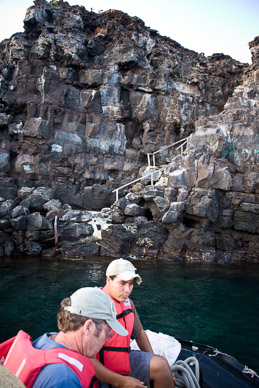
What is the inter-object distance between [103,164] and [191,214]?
9.94 meters

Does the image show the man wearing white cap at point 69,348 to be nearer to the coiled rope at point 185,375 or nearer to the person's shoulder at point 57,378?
the person's shoulder at point 57,378

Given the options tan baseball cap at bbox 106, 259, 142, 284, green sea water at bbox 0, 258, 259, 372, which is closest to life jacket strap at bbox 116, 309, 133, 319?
tan baseball cap at bbox 106, 259, 142, 284

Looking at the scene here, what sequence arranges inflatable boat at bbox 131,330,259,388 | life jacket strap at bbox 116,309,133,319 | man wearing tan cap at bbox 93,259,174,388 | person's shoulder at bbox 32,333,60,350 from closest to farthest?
person's shoulder at bbox 32,333,60,350 < man wearing tan cap at bbox 93,259,174,388 < life jacket strap at bbox 116,309,133,319 < inflatable boat at bbox 131,330,259,388

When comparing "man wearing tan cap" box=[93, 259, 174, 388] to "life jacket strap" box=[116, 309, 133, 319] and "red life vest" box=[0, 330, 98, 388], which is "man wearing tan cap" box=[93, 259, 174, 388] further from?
"red life vest" box=[0, 330, 98, 388]

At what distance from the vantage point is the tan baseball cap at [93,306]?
2028 millimetres

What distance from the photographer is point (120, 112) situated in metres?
23.6

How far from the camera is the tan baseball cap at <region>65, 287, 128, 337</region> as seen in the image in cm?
203

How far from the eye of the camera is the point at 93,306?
206 centimetres

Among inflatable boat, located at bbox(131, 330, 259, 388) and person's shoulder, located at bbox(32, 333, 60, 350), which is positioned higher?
person's shoulder, located at bbox(32, 333, 60, 350)

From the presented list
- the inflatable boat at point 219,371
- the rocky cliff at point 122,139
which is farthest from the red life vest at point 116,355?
the rocky cliff at point 122,139

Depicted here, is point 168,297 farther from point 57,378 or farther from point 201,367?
point 57,378

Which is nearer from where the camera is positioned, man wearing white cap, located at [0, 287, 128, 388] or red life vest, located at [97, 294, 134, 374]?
man wearing white cap, located at [0, 287, 128, 388]

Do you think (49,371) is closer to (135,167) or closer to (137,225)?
(137,225)

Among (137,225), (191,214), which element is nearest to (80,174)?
(137,225)
